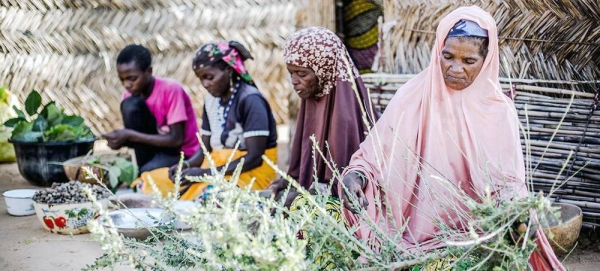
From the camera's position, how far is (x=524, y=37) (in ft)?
13.6

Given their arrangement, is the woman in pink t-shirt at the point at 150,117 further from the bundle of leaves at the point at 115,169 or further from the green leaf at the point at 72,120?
the green leaf at the point at 72,120

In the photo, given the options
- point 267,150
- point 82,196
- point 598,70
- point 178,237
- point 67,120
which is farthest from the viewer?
point 67,120

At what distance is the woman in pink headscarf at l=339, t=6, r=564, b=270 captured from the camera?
283cm

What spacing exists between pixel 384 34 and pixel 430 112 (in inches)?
80.0

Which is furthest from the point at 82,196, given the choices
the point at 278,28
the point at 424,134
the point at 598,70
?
the point at 278,28

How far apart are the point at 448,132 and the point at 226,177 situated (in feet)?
7.63

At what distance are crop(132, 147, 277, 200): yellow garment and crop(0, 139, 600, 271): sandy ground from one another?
0.70m

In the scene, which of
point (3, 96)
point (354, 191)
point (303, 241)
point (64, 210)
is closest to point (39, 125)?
point (3, 96)

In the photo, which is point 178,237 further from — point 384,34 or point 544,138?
point 384,34

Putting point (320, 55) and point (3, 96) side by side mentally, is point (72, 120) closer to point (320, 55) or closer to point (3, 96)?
point (3, 96)

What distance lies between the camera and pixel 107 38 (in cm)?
751

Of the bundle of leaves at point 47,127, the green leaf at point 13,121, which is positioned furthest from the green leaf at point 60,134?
the green leaf at point 13,121

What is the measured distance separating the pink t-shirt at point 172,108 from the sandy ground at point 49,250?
120 cm

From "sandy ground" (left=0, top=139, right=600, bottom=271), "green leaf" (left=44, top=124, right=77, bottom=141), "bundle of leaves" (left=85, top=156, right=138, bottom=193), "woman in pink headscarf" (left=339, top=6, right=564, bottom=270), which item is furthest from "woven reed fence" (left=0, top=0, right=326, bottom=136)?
"woman in pink headscarf" (left=339, top=6, right=564, bottom=270)
